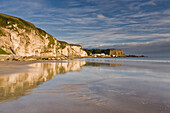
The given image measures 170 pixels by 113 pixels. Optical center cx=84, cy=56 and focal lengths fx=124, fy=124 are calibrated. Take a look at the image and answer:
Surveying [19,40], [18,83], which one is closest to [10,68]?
[18,83]

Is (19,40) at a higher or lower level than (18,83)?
higher

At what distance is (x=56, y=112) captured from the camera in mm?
5121

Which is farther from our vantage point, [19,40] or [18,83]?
[19,40]

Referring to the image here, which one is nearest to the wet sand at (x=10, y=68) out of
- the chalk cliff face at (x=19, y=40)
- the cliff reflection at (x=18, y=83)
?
the cliff reflection at (x=18, y=83)

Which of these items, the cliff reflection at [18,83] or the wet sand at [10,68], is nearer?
the cliff reflection at [18,83]

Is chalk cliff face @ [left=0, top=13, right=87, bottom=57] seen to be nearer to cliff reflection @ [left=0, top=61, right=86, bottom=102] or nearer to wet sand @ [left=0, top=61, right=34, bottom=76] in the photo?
wet sand @ [left=0, top=61, right=34, bottom=76]

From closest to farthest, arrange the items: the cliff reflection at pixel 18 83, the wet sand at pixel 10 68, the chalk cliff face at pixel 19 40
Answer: the cliff reflection at pixel 18 83 → the wet sand at pixel 10 68 → the chalk cliff face at pixel 19 40

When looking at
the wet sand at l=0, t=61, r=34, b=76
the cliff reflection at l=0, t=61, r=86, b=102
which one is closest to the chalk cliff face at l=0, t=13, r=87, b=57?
the wet sand at l=0, t=61, r=34, b=76

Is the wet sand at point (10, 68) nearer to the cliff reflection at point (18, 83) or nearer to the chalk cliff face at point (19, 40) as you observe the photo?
the cliff reflection at point (18, 83)

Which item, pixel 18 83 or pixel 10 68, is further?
pixel 10 68

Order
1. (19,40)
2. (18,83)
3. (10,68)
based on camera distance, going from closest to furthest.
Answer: (18,83)
(10,68)
(19,40)

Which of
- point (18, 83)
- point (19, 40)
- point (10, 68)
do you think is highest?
point (19, 40)

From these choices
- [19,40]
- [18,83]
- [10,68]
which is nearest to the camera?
[18,83]

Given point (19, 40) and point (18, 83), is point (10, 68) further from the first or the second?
point (19, 40)
